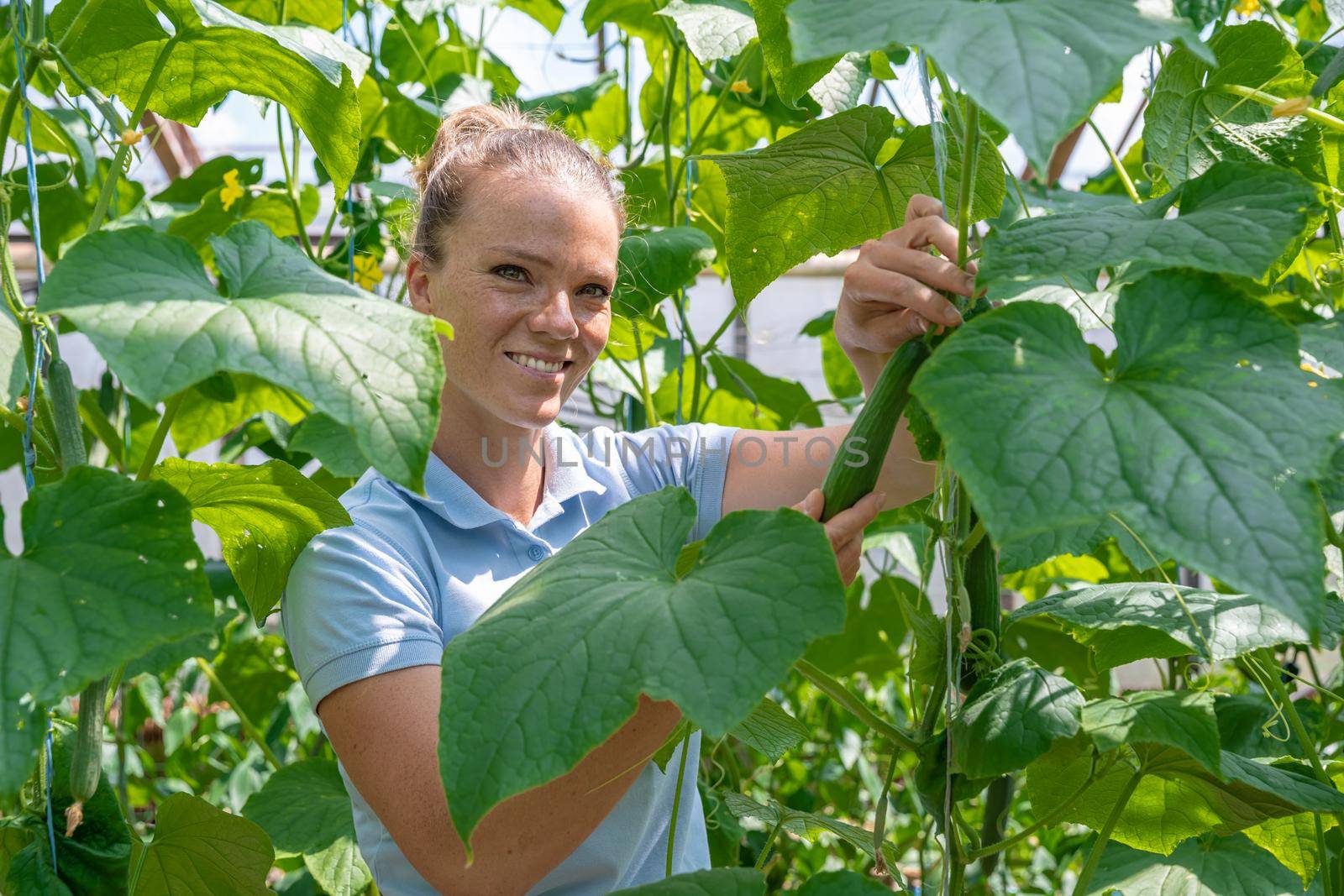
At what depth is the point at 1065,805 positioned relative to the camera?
2.77 ft

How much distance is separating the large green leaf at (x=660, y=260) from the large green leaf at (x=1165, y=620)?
618 mm

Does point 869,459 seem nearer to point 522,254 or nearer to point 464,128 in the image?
point 522,254

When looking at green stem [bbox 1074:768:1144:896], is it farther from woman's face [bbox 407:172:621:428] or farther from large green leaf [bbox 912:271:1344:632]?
woman's face [bbox 407:172:621:428]

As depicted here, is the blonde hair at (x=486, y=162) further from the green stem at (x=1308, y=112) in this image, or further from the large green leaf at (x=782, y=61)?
the green stem at (x=1308, y=112)

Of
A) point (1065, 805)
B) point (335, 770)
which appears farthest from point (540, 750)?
point (335, 770)

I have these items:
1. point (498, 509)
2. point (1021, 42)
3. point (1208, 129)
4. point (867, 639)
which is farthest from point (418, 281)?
point (867, 639)

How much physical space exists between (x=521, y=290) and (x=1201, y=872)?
722 mm

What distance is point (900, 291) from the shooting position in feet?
2.60

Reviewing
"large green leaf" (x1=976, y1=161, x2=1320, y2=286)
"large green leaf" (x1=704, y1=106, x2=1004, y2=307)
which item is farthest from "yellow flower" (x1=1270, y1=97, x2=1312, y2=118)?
"large green leaf" (x1=704, y1=106, x2=1004, y2=307)

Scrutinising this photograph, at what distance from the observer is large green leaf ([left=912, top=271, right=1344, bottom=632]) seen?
1.63 feet

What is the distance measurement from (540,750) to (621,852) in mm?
507

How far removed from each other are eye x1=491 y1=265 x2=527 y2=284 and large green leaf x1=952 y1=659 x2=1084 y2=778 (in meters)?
0.56

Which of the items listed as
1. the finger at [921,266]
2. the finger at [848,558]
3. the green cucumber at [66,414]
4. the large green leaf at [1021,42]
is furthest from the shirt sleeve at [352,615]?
the large green leaf at [1021,42]

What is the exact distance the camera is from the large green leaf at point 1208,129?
0.85 metres
